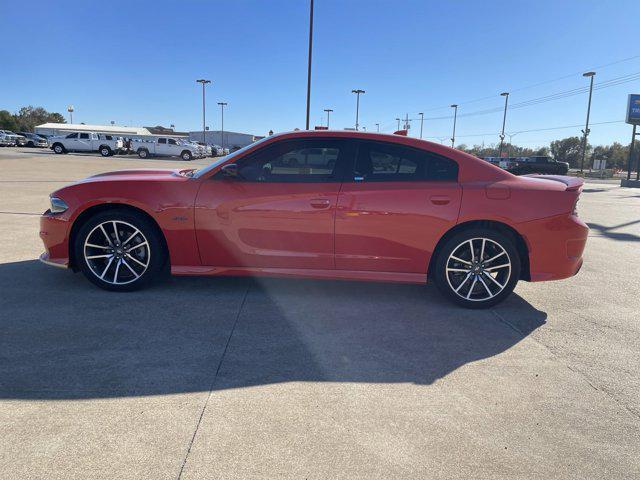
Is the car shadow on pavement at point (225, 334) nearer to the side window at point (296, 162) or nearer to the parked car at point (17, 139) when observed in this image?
the side window at point (296, 162)

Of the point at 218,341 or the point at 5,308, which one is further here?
the point at 5,308

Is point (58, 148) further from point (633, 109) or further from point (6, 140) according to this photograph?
point (633, 109)

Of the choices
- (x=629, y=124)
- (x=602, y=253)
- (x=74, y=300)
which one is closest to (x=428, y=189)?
(x=74, y=300)

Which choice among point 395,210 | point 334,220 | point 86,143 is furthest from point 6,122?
point 395,210

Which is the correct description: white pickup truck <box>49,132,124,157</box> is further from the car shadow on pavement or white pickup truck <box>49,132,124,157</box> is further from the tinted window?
the tinted window

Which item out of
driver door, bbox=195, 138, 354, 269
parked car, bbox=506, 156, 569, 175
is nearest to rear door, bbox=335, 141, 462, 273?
driver door, bbox=195, 138, 354, 269

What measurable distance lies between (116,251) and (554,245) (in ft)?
13.7

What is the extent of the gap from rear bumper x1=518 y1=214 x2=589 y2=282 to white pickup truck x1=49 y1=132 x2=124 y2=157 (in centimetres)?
4259

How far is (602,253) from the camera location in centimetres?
726

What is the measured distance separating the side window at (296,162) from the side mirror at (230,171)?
0.14 ft

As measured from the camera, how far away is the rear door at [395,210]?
14.0 feet

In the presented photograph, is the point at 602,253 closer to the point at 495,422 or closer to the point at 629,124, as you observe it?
the point at 495,422

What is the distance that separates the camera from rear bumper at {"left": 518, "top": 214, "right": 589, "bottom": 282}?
427cm

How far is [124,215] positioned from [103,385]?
2.01 meters
